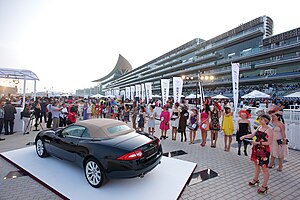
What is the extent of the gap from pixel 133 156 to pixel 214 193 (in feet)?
5.96

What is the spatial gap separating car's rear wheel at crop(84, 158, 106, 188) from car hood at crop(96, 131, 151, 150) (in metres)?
0.47

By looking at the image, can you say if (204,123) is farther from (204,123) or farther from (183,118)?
(183,118)

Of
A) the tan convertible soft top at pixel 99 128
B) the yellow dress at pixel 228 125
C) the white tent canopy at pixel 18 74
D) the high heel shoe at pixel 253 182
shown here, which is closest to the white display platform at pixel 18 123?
the white tent canopy at pixel 18 74

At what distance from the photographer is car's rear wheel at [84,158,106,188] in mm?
3314

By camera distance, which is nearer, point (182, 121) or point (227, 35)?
point (182, 121)

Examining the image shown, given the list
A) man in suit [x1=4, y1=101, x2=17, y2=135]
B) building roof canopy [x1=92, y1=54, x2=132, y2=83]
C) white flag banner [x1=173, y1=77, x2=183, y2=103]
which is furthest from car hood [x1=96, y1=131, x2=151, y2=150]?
building roof canopy [x1=92, y1=54, x2=132, y2=83]

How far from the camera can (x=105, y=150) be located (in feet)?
10.9

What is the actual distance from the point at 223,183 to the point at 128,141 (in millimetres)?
2350

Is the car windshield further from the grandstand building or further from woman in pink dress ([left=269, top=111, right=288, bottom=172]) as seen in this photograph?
the grandstand building

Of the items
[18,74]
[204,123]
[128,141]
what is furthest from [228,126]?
[18,74]

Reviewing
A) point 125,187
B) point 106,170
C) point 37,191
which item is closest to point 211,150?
point 125,187

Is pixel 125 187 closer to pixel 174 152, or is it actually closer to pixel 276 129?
pixel 174 152

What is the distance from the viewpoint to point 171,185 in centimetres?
350

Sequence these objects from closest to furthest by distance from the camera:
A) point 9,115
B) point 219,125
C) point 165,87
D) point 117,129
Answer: point 117,129, point 219,125, point 9,115, point 165,87
